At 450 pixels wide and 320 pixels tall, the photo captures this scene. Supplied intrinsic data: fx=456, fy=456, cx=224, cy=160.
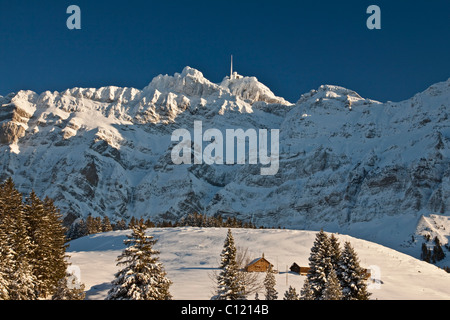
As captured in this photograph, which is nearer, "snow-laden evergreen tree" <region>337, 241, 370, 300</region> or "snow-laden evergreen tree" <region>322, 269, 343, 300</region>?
"snow-laden evergreen tree" <region>322, 269, 343, 300</region>

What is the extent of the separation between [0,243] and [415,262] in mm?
81944

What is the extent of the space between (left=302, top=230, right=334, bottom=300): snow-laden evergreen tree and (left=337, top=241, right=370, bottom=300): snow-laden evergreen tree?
1.17m

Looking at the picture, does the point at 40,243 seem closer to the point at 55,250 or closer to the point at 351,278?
the point at 55,250

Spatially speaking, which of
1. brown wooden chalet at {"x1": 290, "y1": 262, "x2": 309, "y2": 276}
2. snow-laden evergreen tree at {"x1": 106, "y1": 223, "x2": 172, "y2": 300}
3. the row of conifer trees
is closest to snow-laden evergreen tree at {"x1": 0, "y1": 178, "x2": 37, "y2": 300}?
snow-laden evergreen tree at {"x1": 106, "y1": 223, "x2": 172, "y2": 300}

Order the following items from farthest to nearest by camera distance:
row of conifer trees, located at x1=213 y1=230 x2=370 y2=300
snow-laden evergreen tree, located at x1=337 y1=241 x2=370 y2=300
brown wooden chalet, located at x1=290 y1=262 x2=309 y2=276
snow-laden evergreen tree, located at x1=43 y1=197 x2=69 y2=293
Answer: brown wooden chalet, located at x1=290 y1=262 x2=309 y2=276, snow-laden evergreen tree, located at x1=43 y1=197 x2=69 y2=293, snow-laden evergreen tree, located at x1=337 y1=241 x2=370 y2=300, row of conifer trees, located at x1=213 y1=230 x2=370 y2=300

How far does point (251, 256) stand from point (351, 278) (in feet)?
169

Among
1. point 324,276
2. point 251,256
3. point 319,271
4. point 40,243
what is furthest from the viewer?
point 251,256

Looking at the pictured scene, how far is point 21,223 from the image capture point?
118 ft

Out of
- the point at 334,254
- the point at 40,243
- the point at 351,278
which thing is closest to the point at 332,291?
the point at 351,278

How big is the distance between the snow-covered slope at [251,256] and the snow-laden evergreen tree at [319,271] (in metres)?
15.7

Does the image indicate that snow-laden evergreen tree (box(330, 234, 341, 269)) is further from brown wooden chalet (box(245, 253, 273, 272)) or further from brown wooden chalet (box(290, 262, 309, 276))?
brown wooden chalet (box(290, 262, 309, 276))

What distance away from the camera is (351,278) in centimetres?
3192

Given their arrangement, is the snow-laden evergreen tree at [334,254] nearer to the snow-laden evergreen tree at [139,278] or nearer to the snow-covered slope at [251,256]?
the snow-laden evergreen tree at [139,278]

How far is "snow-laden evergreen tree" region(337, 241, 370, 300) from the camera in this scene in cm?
3141
